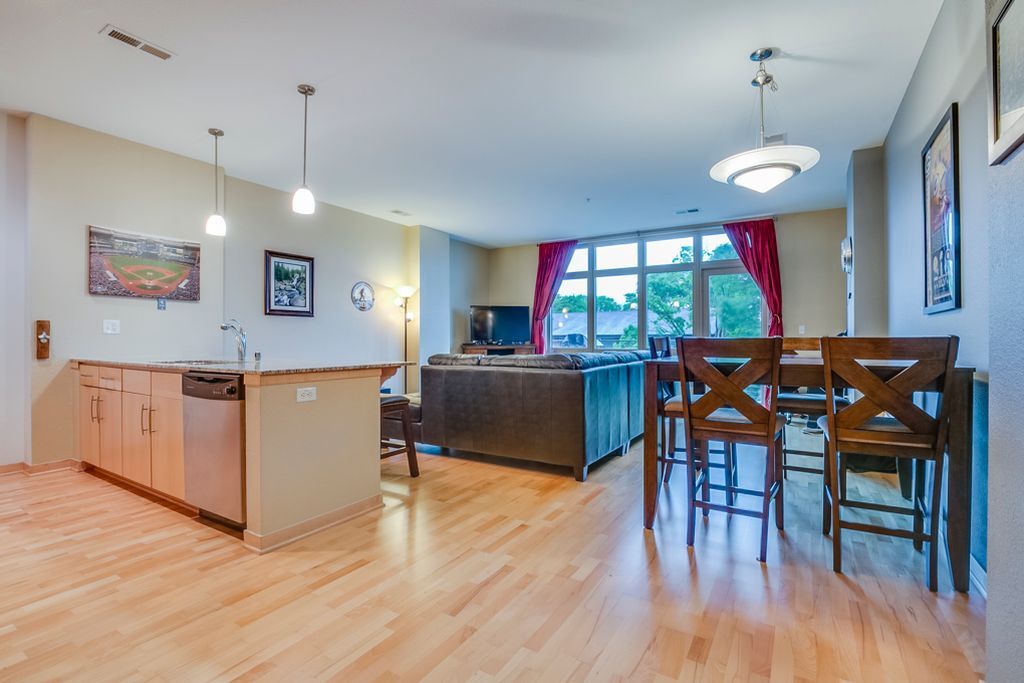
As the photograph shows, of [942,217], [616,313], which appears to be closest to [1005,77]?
[942,217]

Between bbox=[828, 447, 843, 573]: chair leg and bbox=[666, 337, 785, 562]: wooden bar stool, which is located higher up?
bbox=[666, 337, 785, 562]: wooden bar stool

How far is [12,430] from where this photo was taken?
3.54m

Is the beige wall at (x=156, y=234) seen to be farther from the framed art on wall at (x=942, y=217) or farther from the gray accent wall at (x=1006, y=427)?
the framed art on wall at (x=942, y=217)

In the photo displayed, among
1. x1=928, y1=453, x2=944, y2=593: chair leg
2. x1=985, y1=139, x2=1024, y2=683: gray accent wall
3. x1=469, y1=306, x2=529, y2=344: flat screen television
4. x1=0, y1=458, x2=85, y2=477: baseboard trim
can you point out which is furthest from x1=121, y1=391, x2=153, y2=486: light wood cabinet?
x1=469, y1=306, x2=529, y2=344: flat screen television

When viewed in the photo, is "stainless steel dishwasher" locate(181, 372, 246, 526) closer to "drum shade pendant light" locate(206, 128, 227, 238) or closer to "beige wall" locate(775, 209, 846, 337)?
"drum shade pendant light" locate(206, 128, 227, 238)

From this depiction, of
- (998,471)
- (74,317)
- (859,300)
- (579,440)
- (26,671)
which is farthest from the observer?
(859,300)

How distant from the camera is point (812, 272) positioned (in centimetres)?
634

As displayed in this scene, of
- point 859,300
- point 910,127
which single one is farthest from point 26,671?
point 859,300

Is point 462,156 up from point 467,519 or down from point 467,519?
up

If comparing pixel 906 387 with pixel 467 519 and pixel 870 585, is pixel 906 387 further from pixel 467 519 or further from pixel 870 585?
pixel 467 519

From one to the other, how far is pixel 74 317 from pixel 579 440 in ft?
13.3

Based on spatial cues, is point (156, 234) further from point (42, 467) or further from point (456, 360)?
point (456, 360)

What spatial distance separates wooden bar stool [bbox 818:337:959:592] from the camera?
1881 millimetres

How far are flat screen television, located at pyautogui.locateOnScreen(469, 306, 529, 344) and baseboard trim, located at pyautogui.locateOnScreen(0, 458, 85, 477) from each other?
5090 millimetres
